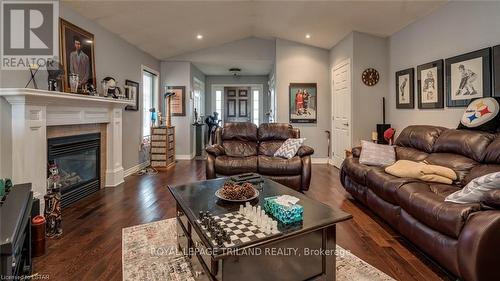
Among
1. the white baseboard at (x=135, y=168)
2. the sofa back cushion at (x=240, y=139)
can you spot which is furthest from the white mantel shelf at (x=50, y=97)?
the sofa back cushion at (x=240, y=139)

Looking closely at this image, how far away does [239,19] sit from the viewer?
203 inches

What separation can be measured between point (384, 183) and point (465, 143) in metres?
0.88

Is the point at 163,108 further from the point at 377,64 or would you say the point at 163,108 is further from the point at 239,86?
the point at 377,64

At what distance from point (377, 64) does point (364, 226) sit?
333 cm

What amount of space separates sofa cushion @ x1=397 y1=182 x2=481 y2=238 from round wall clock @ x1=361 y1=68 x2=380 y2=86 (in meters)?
2.92

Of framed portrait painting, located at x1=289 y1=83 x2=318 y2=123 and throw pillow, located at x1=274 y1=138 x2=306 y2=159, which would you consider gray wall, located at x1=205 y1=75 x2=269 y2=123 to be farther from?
throw pillow, located at x1=274 y1=138 x2=306 y2=159

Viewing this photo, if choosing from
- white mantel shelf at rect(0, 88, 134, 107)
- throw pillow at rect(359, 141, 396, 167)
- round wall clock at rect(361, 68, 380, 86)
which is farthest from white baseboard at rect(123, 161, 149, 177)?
round wall clock at rect(361, 68, 380, 86)

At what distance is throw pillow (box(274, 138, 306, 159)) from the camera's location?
12.6 feet

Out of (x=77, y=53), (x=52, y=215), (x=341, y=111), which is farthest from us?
(x=341, y=111)

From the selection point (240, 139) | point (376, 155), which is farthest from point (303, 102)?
point (376, 155)

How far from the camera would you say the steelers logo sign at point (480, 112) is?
251cm

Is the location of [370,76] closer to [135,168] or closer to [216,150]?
[216,150]

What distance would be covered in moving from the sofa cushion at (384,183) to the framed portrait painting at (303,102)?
342cm

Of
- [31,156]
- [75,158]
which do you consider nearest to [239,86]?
[75,158]
